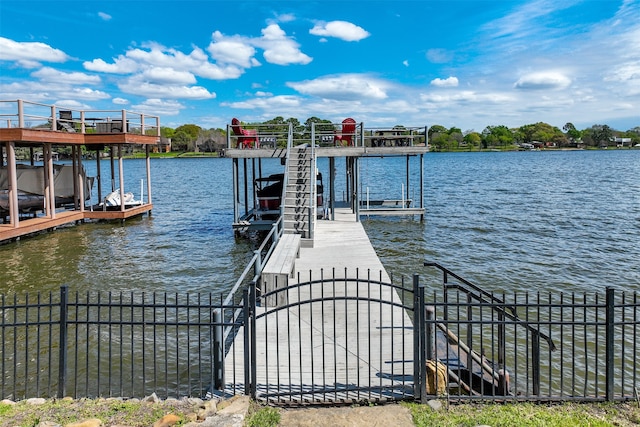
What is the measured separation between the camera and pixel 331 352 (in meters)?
7.67

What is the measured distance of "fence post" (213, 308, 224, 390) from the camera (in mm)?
6484

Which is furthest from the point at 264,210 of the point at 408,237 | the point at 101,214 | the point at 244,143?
the point at 101,214

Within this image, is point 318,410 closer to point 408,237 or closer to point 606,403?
point 606,403

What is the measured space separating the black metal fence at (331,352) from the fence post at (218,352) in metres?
0.02

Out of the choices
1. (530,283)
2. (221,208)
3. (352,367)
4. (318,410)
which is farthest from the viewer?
(221,208)

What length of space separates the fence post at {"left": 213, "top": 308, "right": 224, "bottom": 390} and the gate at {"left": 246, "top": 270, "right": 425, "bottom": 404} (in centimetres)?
38

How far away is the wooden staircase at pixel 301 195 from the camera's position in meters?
16.4

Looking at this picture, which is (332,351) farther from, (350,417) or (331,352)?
(350,417)

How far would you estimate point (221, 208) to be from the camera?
37.9 meters

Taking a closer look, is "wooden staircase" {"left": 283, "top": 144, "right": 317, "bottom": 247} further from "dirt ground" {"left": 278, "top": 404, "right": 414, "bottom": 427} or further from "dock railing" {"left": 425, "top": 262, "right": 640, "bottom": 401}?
"dirt ground" {"left": 278, "top": 404, "right": 414, "bottom": 427}

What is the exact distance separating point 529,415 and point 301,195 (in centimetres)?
1331

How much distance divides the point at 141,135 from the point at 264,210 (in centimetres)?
901

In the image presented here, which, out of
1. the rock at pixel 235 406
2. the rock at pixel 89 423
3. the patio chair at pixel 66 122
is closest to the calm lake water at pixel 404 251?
the patio chair at pixel 66 122

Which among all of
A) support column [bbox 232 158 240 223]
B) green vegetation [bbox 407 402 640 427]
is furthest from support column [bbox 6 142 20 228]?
green vegetation [bbox 407 402 640 427]
